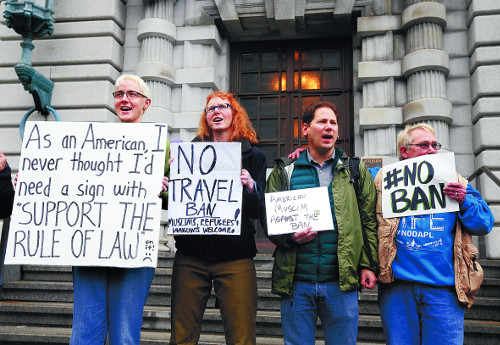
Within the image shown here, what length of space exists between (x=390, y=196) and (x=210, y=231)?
132 cm

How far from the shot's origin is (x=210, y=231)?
327 centimetres

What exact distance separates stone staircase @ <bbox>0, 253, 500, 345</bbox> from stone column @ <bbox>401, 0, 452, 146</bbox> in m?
2.58

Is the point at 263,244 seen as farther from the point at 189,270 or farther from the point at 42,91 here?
the point at 189,270

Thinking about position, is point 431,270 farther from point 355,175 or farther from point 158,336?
point 158,336

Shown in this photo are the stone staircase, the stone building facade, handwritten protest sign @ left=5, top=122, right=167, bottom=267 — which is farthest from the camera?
the stone building facade

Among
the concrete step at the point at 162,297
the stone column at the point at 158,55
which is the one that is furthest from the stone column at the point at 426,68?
the stone column at the point at 158,55

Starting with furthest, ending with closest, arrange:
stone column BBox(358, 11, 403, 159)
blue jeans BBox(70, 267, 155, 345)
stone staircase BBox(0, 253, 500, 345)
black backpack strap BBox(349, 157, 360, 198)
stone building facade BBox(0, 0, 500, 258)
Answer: stone column BBox(358, 11, 403, 159) < stone building facade BBox(0, 0, 500, 258) < stone staircase BBox(0, 253, 500, 345) < black backpack strap BBox(349, 157, 360, 198) < blue jeans BBox(70, 267, 155, 345)

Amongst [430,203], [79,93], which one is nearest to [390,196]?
[430,203]

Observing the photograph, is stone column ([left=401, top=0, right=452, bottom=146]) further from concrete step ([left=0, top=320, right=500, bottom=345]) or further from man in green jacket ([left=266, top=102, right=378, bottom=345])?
man in green jacket ([left=266, top=102, right=378, bottom=345])

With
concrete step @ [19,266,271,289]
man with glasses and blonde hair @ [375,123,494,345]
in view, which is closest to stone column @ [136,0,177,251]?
concrete step @ [19,266,271,289]

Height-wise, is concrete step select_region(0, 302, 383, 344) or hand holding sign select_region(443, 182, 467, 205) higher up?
hand holding sign select_region(443, 182, 467, 205)

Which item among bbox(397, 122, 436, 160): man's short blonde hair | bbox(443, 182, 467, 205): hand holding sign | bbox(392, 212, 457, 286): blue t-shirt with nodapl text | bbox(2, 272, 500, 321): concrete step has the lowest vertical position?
bbox(2, 272, 500, 321): concrete step

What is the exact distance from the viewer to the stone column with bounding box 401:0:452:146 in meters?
7.99

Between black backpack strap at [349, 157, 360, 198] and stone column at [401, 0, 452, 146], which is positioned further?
stone column at [401, 0, 452, 146]
